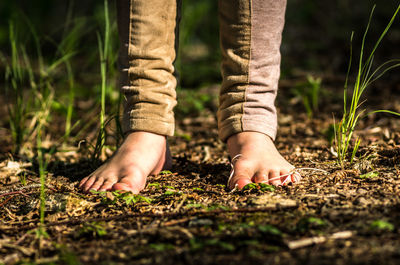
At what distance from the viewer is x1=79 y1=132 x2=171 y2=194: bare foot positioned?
4.26ft

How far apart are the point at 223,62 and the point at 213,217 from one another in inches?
25.3

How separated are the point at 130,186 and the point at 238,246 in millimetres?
502

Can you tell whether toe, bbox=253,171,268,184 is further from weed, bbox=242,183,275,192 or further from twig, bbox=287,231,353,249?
twig, bbox=287,231,353,249

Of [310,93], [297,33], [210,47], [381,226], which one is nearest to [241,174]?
[381,226]

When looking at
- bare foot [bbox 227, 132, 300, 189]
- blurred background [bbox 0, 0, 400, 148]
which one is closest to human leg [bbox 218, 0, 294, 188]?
bare foot [bbox 227, 132, 300, 189]

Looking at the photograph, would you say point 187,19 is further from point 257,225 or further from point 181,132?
point 257,225

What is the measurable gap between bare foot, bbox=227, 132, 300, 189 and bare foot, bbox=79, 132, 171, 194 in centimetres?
27

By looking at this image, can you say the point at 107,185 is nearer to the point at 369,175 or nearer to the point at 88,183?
the point at 88,183

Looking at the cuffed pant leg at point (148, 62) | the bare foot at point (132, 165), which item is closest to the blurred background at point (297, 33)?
the cuffed pant leg at point (148, 62)

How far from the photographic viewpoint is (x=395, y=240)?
84 centimetres

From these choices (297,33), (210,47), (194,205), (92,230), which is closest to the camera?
(92,230)

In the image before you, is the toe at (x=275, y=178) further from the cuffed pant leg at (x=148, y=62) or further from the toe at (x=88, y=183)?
the toe at (x=88, y=183)

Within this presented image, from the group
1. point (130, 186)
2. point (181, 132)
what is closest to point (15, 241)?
point (130, 186)

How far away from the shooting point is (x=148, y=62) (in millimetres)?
1423
